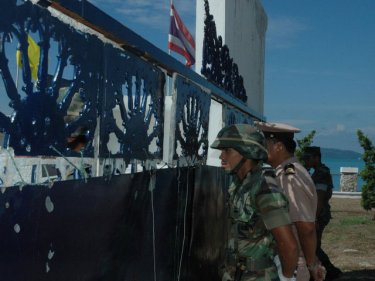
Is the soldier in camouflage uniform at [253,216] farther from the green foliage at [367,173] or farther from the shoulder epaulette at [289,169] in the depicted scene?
the green foliage at [367,173]

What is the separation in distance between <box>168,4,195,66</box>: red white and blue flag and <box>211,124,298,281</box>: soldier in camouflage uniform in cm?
681

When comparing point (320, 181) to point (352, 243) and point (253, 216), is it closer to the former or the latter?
point (253, 216)

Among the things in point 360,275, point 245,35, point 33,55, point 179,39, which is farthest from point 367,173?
point 33,55

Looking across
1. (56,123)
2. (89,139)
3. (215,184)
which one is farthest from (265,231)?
(215,184)

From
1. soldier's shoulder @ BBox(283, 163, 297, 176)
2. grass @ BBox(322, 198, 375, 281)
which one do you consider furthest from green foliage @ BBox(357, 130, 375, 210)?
soldier's shoulder @ BBox(283, 163, 297, 176)

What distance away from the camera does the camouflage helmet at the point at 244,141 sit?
3307mm

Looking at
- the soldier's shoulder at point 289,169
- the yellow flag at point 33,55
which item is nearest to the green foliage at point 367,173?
the soldier's shoulder at point 289,169

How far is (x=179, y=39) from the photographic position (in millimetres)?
10352

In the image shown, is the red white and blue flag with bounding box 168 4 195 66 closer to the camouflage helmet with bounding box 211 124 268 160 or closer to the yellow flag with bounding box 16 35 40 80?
the camouflage helmet with bounding box 211 124 268 160

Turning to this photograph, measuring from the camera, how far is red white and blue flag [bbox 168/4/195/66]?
10.2 m

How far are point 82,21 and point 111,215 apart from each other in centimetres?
97

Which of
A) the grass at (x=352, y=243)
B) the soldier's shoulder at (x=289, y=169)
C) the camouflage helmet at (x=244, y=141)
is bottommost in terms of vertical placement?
the grass at (x=352, y=243)

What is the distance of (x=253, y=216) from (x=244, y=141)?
16.8 inches

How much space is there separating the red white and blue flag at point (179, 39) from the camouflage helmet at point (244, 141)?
266 inches
